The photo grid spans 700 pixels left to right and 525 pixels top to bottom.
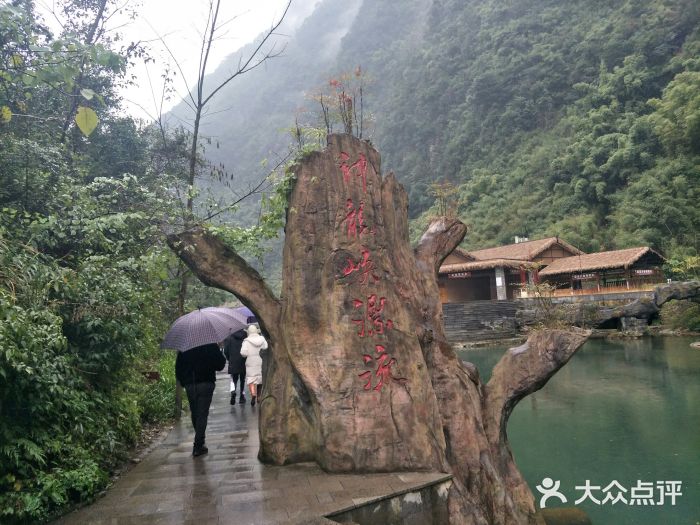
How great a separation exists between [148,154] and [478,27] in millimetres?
42511

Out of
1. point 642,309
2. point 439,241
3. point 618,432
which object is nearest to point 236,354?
point 439,241

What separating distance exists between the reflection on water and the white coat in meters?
3.79

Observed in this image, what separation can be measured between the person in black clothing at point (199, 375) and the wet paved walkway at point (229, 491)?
472 millimetres

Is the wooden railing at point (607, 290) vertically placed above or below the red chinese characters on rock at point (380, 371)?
above

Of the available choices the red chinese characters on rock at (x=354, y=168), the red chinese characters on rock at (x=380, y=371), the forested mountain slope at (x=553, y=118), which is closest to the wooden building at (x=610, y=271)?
the forested mountain slope at (x=553, y=118)

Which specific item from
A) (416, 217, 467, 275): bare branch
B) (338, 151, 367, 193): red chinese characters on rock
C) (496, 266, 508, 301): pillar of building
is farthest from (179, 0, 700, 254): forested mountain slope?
(338, 151, 367, 193): red chinese characters on rock

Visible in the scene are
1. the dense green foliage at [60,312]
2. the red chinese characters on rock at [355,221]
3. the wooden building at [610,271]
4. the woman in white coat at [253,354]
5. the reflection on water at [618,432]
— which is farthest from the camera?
the wooden building at [610,271]

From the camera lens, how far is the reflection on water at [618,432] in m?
5.91

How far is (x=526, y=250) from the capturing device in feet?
83.6

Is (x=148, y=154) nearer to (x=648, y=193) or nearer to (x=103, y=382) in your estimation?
(x=103, y=382)

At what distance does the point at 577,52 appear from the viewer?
37531mm

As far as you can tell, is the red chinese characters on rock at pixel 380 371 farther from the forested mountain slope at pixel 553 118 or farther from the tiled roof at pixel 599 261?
the forested mountain slope at pixel 553 118

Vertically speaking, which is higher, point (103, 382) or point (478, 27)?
point (478, 27)

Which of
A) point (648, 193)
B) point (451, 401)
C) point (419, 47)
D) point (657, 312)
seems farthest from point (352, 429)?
point (419, 47)
